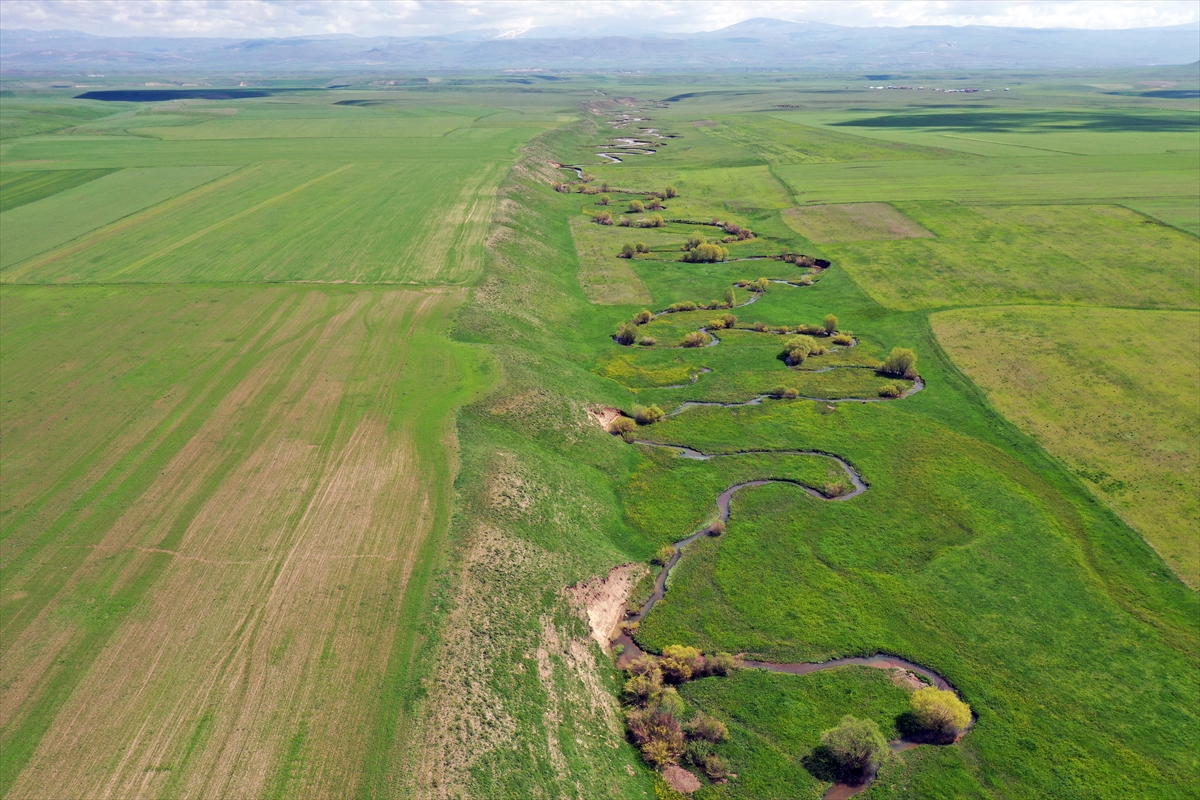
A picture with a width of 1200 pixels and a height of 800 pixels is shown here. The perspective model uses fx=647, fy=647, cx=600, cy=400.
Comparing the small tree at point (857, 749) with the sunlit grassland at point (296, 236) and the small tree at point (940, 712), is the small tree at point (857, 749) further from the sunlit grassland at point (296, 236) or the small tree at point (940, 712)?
the sunlit grassland at point (296, 236)

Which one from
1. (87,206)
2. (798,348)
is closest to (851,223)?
(798,348)

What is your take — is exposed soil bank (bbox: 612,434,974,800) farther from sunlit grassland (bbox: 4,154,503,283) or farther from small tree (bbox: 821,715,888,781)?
sunlit grassland (bbox: 4,154,503,283)

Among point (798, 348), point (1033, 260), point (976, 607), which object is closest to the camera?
point (976, 607)

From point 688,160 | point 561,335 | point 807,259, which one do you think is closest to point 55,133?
point 688,160

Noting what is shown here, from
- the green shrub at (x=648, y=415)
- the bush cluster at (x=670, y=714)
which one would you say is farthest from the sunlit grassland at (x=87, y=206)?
the bush cluster at (x=670, y=714)

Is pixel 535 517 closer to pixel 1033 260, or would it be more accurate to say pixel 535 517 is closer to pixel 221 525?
pixel 221 525

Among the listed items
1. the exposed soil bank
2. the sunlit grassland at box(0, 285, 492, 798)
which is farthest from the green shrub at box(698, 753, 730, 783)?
A: the sunlit grassland at box(0, 285, 492, 798)

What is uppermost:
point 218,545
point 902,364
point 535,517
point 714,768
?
point 218,545
